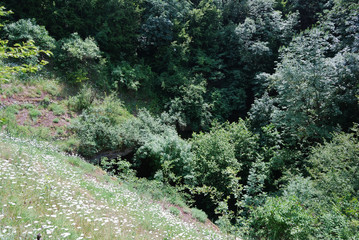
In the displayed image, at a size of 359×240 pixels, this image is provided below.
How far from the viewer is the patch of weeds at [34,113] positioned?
11895 mm

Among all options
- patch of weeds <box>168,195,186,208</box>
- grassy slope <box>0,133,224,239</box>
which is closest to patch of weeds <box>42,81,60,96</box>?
grassy slope <box>0,133,224,239</box>

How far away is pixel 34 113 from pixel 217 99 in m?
14.1

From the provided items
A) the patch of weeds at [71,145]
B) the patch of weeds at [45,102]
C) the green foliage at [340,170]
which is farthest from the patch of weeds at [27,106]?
the green foliage at [340,170]

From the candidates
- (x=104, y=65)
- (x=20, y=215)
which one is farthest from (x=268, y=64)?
(x=20, y=215)

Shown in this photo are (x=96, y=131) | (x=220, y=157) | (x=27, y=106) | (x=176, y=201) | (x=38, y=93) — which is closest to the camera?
(x=176, y=201)

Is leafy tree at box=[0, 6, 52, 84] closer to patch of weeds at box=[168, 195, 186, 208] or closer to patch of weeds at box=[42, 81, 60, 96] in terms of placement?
patch of weeds at box=[168, 195, 186, 208]

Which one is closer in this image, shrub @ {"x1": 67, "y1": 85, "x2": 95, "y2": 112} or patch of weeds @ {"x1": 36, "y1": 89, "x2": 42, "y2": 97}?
patch of weeds @ {"x1": 36, "y1": 89, "x2": 42, "y2": 97}

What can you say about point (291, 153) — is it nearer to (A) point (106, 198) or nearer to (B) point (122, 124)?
(B) point (122, 124)

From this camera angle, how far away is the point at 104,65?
17.2 meters

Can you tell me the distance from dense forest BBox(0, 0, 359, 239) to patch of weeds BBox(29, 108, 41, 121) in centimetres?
196

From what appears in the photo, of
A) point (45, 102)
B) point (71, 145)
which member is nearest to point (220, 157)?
point (71, 145)

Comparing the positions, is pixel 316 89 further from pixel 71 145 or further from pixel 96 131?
pixel 71 145

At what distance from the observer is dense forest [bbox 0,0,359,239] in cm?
843

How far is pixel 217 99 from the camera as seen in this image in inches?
784
